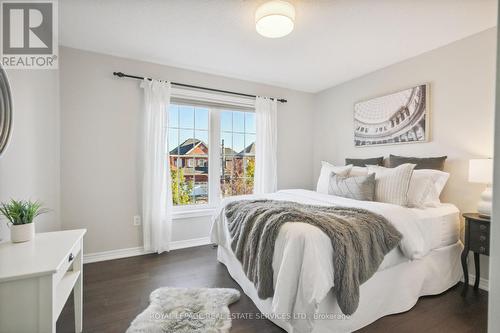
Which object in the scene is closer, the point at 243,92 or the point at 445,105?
the point at 445,105

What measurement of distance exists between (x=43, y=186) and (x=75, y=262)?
1040 mm

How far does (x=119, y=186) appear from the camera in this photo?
280cm

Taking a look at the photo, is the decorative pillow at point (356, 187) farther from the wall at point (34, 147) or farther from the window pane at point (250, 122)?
the wall at point (34, 147)

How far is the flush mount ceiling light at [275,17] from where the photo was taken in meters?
1.76

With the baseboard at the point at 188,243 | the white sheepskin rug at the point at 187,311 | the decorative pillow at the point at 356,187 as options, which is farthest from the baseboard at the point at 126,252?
the decorative pillow at the point at 356,187

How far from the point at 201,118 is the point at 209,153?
0.52 meters

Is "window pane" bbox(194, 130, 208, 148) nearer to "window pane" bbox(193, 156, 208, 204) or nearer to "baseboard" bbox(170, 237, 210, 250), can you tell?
"window pane" bbox(193, 156, 208, 204)

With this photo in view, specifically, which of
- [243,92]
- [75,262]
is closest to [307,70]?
[243,92]

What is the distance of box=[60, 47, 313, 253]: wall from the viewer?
256cm

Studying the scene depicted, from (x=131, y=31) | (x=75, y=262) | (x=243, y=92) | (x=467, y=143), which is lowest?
(x=75, y=262)

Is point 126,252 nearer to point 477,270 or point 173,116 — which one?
point 173,116

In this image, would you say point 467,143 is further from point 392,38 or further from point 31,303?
point 31,303

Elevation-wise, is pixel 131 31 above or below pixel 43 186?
above

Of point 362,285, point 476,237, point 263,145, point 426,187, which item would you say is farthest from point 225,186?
point 476,237
